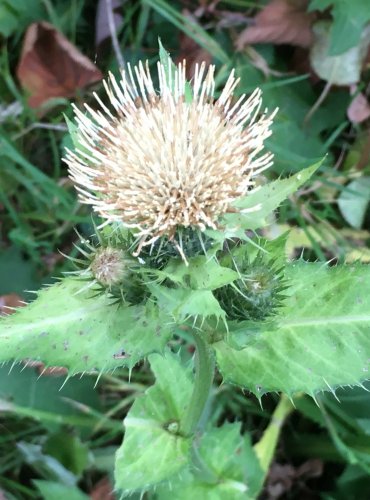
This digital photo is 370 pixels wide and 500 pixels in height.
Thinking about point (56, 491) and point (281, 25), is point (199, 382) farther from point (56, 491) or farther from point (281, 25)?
point (281, 25)

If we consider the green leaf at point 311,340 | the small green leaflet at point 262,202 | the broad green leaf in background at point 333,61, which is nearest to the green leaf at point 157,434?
the green leaf at point 311,340

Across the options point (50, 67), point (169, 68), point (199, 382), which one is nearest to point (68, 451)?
point (199, 382)

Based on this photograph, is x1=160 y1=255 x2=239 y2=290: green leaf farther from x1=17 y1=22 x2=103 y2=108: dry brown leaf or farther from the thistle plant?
x1=17 y1=22 x2=103 y2=108: dry brown leaf

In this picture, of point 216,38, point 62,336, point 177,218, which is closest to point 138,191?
point 177,218

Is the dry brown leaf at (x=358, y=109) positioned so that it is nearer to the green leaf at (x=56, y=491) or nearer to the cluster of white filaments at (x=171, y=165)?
the cluster of white filaments at (x=171, y=165)

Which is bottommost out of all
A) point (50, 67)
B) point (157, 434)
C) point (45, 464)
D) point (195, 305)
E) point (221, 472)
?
point (45, 464)

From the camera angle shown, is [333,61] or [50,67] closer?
[333,61]
